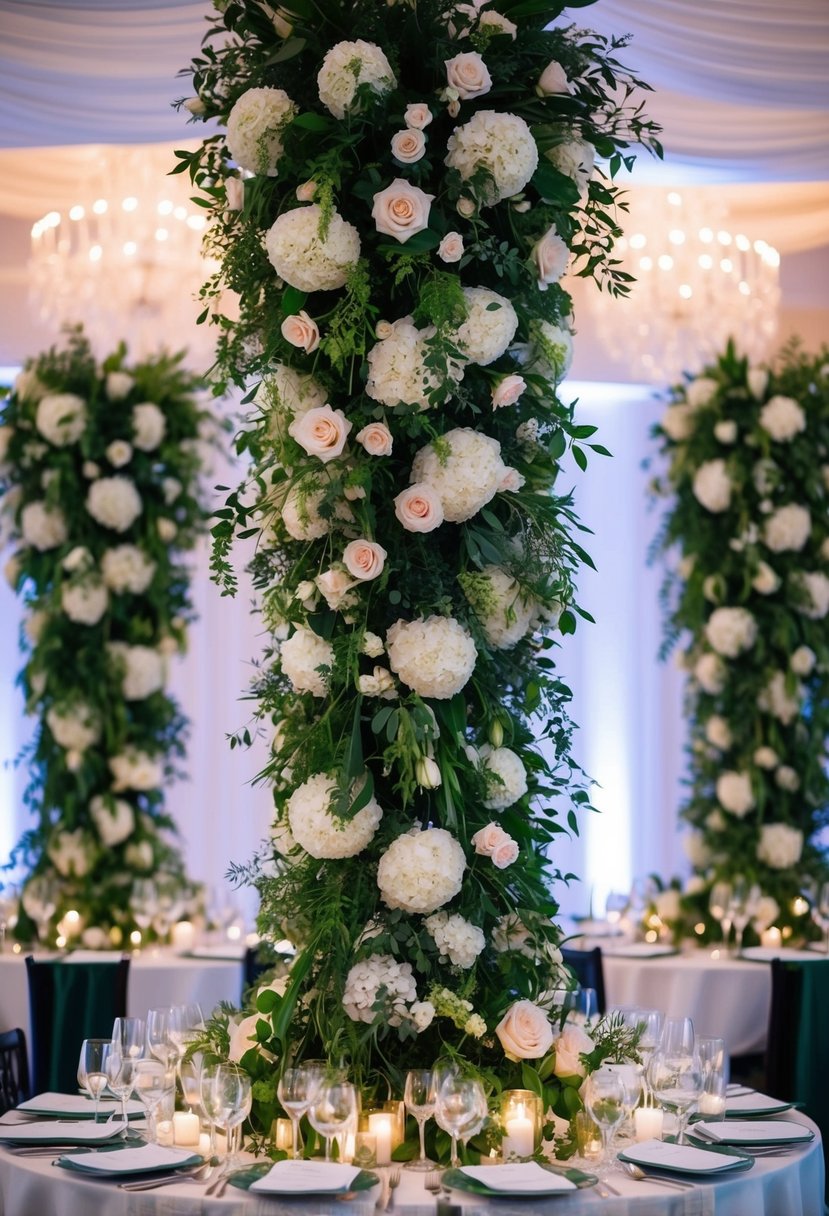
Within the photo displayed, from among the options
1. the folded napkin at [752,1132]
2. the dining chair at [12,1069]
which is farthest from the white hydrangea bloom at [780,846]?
the dining chair at [12,1069]

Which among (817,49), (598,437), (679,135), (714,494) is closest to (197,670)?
(598,437)

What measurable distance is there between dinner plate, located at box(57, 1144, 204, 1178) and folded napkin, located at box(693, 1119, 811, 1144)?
1051 millimetres

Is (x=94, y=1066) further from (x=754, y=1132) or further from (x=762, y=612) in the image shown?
(x=762, y=612)

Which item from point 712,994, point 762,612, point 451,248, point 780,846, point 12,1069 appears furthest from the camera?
point 762,612

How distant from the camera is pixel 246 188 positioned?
3.35m

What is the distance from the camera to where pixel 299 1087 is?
9.34ft

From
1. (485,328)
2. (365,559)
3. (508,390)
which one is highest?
(485,328)

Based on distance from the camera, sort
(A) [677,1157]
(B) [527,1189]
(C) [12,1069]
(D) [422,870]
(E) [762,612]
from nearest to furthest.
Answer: (B) [527,1189] < (A) [677,1157] < (D) [422,870] < (C) [12,1069] < (E) [762,612]

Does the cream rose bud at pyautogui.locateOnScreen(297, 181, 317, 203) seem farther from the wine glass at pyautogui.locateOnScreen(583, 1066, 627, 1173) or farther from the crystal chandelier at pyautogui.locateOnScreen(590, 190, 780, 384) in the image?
the crystal chandelier at pyautogui.locateOnScreen(590, 190, 780, 384)

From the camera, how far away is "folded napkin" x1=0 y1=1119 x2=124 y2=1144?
307cm

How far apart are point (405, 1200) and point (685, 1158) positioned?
57 centimetres

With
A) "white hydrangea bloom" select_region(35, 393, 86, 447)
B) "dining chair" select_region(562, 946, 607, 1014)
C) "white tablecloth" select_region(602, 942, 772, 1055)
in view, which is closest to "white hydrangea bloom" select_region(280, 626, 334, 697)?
"dining chair" select_region(562, 946, 607, 1014)

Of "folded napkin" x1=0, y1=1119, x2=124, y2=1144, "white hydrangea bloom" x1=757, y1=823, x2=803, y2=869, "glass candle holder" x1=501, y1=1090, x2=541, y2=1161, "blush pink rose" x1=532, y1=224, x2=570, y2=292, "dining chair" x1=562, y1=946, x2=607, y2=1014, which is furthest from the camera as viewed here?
"white hydrangea bloom" x1=757, y1=823, x2=803, y2=869

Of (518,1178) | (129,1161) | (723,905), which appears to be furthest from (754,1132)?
(723,905)
